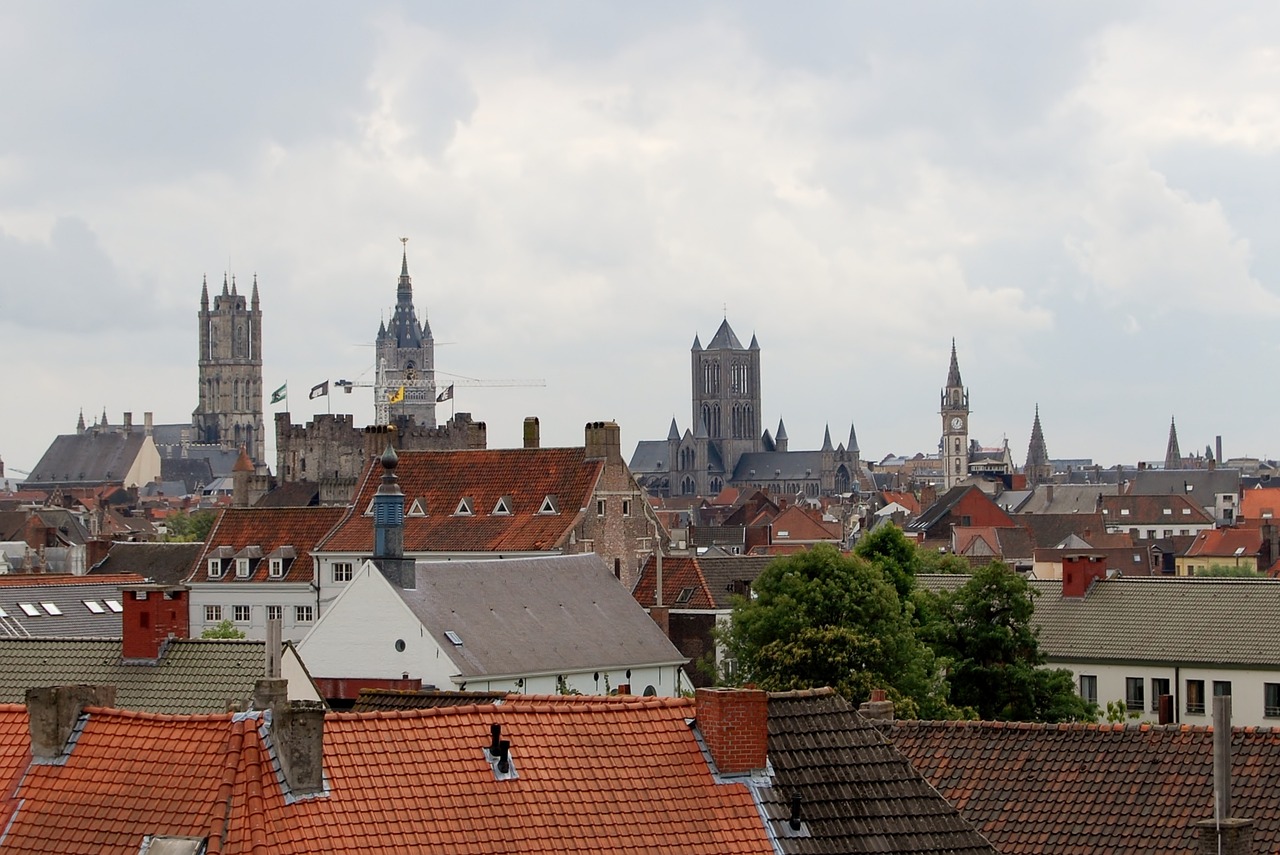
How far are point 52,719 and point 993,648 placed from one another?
3458 cm

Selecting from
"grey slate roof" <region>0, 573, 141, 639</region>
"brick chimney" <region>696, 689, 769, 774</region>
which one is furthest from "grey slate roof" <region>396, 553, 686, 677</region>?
"brick chimney" <region>696, 689, 769, 774</region>

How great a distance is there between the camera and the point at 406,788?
65.9ft

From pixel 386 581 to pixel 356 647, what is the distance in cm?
173

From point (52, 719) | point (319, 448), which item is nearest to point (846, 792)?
point (52, 719)

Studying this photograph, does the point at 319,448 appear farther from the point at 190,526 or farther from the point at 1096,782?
the point at 1096,782

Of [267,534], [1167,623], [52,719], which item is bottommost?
[1167,623]

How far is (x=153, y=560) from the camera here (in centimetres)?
9644

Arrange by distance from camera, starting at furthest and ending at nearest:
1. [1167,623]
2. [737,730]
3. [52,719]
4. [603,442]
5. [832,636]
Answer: [603,442]
[1167,623]
[832,636]
[737,730]
[52,719]

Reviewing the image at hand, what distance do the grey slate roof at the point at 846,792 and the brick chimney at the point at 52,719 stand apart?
666cm

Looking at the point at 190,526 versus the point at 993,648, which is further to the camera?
the point at 190,526

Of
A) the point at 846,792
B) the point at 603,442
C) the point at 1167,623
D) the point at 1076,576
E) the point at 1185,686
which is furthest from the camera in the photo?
the point at 603,442

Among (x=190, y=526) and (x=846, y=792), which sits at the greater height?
(x=190, y=526)

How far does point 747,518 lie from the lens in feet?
631

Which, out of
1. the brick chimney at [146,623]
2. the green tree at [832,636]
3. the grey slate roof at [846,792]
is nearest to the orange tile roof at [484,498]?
the green tree at [832,636]
